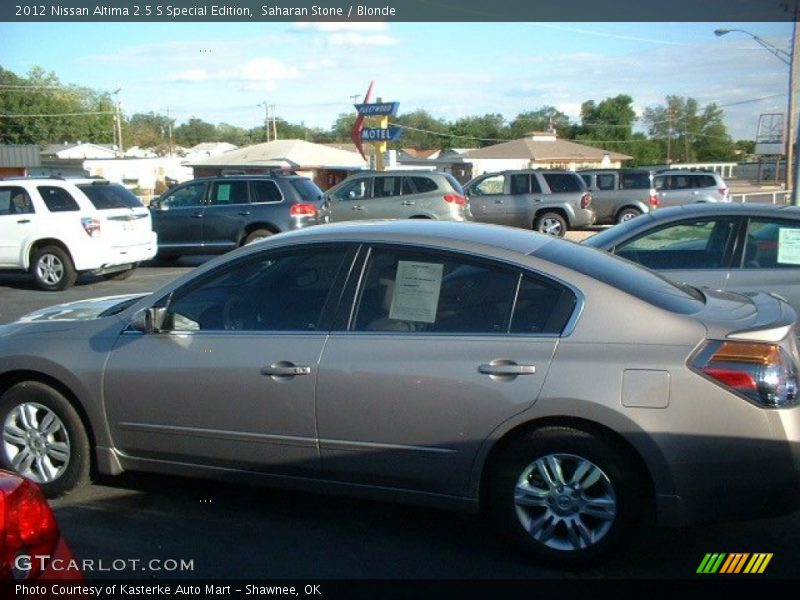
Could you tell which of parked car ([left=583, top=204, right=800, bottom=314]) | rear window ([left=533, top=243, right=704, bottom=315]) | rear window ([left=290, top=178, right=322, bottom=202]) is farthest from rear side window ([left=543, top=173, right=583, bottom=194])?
rear window ([left=533, top=243, right=704, bottom=315])

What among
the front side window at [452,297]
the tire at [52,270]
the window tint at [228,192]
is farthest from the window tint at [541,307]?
the window tint at [228,192]

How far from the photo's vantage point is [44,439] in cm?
498

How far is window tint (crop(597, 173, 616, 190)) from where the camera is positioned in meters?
27.7

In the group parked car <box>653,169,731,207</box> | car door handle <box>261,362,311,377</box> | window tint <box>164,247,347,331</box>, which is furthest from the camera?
parked car <box>653,169,731,207</box>

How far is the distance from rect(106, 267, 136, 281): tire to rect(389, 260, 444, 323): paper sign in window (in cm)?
1217

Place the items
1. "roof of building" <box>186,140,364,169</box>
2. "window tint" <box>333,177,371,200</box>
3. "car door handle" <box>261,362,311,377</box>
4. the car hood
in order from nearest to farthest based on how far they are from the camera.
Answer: "car door handle" <box>261,362,311,377</box> < the car hood < "window tint" <box>333,177,371,200</box> < "roof of building" <box>186,140,364,169</box>

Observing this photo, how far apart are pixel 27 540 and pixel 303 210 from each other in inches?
573

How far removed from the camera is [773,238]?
6.95 meters

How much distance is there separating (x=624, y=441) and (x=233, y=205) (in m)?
14.0

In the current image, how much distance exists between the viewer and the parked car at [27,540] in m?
2.65

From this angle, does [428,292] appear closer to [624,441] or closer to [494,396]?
[494,396]

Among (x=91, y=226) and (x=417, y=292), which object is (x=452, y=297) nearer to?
(x=417, y=292)

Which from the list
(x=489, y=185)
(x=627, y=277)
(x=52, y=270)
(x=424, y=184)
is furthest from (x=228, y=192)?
(x=627, y=277)

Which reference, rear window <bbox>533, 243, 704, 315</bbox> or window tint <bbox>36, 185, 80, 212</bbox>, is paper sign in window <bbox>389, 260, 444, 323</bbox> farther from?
window tint <bbox>36, 185, 80, 212</bbox>
